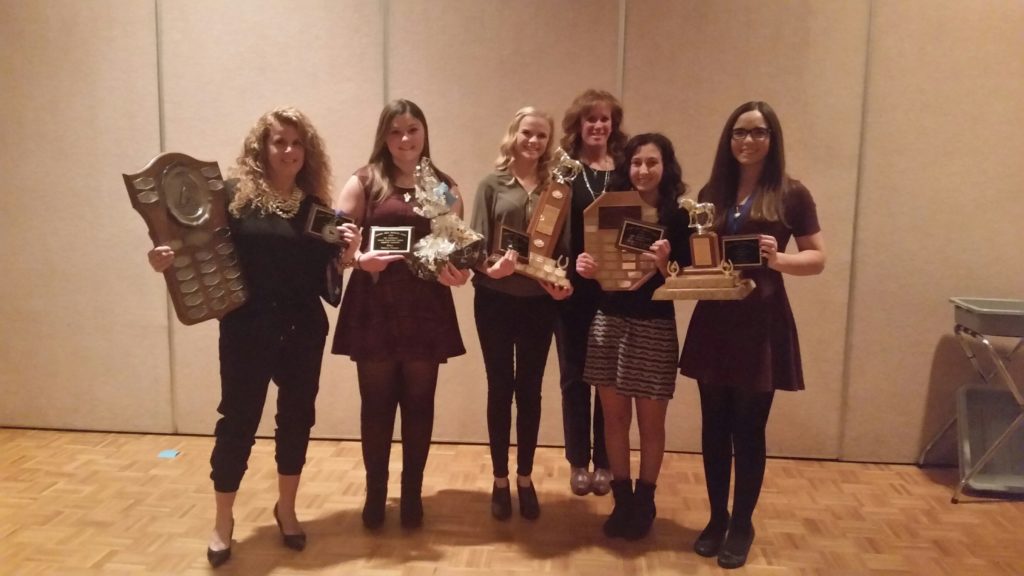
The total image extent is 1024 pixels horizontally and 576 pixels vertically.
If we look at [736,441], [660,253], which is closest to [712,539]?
[736,441]

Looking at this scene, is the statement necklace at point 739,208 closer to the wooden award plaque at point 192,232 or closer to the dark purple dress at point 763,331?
the dark purple dress at point 763,331

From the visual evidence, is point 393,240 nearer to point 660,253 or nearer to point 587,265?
point 587,265

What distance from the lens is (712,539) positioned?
2.51m

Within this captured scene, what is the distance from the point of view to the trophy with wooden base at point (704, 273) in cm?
223

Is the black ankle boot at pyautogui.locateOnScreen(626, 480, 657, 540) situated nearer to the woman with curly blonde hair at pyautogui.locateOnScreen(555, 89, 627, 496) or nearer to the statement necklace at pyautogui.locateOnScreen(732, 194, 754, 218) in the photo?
the woman with curly blonde hair at pyautogui.locateOnScreen(555, 89, 627, 496)

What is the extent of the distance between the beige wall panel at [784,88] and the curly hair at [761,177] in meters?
1.07

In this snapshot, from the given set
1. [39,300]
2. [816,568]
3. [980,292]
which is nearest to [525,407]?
[816,568]

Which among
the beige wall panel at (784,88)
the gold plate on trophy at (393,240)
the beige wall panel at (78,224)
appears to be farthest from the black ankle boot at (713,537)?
the beige wall panel at (78,224)

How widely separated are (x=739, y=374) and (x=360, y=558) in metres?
1.43

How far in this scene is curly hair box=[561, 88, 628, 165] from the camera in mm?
2613

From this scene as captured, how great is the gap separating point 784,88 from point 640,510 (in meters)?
2.07

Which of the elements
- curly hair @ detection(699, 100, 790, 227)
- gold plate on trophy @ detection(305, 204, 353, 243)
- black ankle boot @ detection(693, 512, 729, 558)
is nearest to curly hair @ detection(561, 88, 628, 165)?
curly hair @ detection(699, 100, 790, 227)

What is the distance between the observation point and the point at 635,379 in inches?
95.8

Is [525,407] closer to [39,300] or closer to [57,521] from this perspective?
[57,521]
